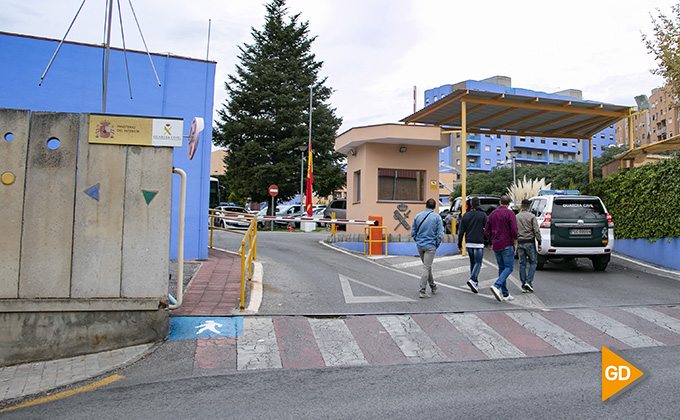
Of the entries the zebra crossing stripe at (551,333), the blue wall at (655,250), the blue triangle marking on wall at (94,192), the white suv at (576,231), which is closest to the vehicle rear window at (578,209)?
the white suv at (576,231)

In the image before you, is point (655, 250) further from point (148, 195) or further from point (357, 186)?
point (148, 195)

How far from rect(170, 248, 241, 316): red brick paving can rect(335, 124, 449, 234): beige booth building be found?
6.36 metres

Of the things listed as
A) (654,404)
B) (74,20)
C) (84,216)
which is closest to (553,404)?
(654,404)

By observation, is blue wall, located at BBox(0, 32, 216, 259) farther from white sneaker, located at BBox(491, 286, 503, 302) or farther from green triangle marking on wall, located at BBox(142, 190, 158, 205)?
white sneaker, located at BBox(491, 286, 503, 302)

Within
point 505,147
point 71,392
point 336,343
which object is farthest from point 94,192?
point 505,147

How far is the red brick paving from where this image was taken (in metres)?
7.32

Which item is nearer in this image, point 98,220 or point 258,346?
point 258,346

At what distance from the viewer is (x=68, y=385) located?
507cm

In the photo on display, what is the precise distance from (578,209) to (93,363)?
10315mm

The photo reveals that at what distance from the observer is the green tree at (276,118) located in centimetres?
3341

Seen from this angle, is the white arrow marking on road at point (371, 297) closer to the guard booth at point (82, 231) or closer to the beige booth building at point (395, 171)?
the guard booth at point (82, 231)

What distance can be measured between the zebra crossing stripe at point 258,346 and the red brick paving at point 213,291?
0.60 m

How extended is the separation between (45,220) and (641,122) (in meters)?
88.4

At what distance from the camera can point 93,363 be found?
5.76 m
